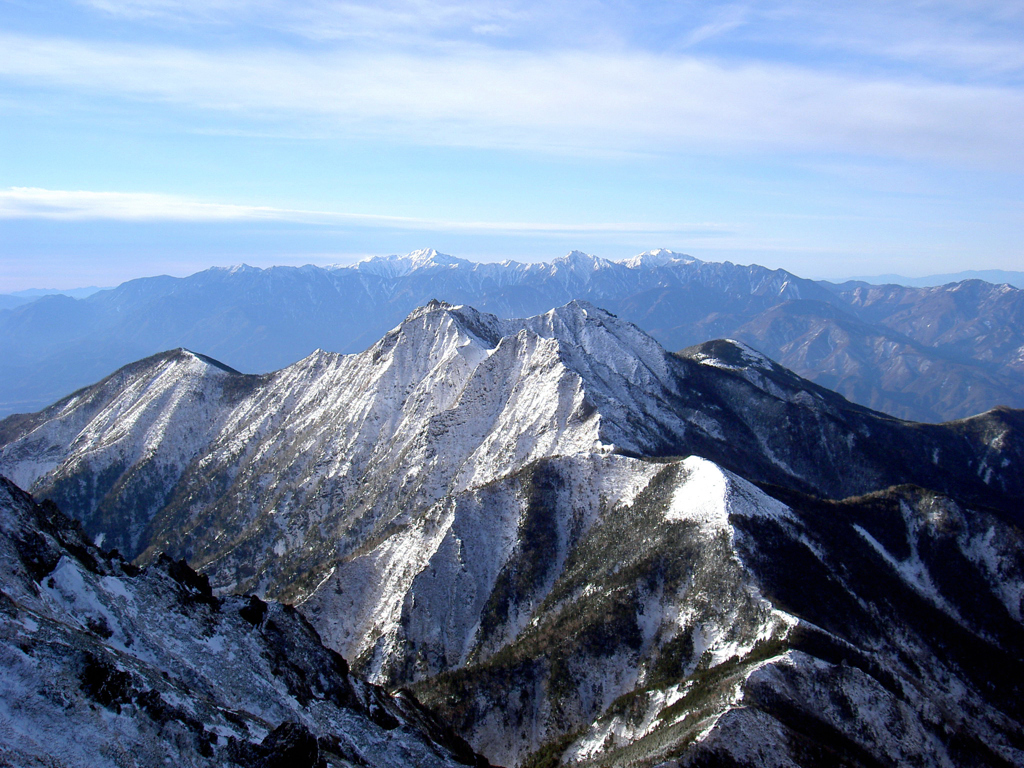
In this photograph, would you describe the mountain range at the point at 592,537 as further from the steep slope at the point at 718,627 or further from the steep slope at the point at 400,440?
the steep slope at the point at 400,440

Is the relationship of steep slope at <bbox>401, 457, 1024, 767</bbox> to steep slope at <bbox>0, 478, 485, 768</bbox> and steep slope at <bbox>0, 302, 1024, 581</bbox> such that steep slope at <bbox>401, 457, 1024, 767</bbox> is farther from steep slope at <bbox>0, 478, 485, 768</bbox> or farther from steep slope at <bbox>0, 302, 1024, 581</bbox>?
steep slope at <bbox>0, 302, 1024, 581</bbox>

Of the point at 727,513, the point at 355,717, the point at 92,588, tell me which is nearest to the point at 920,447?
the point at 727,513

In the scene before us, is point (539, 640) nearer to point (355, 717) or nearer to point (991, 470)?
point (355, 717)

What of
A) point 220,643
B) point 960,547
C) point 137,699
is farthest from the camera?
point 960,547

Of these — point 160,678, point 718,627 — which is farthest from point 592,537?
point 160,678

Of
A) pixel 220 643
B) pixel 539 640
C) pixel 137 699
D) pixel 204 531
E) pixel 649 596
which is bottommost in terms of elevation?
pixel 204 531

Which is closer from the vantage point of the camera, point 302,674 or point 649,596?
point 302,674

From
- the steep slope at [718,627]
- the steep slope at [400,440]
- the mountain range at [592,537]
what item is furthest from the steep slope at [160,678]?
the steep slope at [400,440]

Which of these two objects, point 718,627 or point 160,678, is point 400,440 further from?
point 160,678
